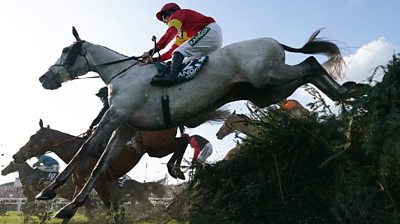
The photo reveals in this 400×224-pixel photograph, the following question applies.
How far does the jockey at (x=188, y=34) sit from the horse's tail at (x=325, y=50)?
990 millimetres

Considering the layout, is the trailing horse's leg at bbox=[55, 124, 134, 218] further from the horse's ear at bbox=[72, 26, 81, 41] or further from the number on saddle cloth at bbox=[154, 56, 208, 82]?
the horse's ear at bbox=[72, 26, 81, 41]

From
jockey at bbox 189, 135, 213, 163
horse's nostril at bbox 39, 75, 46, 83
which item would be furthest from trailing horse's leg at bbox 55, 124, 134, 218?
jockey at bbox 189, 135, 213, 163

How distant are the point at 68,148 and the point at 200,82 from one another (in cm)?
546

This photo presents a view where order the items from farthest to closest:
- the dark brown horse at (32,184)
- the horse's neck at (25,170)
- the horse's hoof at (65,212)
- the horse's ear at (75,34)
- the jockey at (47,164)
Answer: the jockey at (47,164), the horse's neck at (25,170), the dark brown horse at (32,184), the horse's ear at (75,34), the horse's hoof at (65,212)

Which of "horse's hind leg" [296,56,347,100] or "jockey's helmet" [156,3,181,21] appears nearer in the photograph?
"horse's hind leg" [296,56,347,100]

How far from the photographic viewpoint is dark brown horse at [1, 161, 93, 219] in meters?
9.67

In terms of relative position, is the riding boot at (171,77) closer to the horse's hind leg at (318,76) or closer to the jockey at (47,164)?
the horse's hind leg at (318,76)

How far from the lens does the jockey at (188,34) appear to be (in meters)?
5.89

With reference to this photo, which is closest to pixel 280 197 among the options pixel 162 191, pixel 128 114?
pixel 128 114

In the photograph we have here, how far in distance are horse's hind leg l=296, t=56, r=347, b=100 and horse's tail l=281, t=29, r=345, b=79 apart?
32 cm

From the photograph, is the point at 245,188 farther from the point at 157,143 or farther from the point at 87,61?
the point at 157,143

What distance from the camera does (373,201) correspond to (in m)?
3.45

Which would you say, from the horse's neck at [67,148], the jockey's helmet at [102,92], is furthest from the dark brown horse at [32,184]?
the jockey's helmet at [102,92]

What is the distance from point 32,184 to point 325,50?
28.1ft
